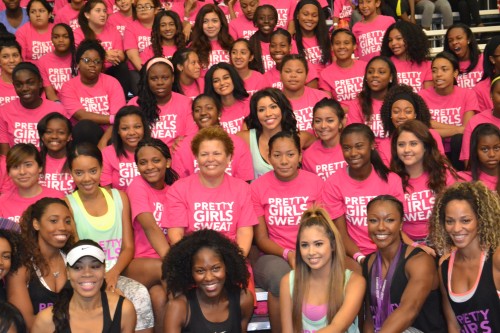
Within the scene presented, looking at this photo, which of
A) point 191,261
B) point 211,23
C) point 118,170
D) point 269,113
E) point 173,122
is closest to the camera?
point 191,261

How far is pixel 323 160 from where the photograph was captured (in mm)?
5973

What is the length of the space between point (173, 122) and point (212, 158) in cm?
125

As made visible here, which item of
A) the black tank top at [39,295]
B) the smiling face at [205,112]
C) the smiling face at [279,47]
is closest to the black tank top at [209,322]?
the black tank top at [39,295]

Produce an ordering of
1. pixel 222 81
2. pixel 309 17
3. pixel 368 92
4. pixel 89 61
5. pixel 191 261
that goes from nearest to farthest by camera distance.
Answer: pixel 191 261, pixel 222 81, pixel 368 92, pixel 89 61, pixel 309 17

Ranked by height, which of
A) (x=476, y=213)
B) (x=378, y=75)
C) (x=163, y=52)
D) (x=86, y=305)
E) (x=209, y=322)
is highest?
(x=163, y=52)

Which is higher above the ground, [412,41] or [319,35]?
[319,35]

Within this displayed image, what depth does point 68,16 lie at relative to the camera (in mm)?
8250

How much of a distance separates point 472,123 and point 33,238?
2975mm

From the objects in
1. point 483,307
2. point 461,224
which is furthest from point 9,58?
point 483,307

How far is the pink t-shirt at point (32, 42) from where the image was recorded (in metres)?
7.73

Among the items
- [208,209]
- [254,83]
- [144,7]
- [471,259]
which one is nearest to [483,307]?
[471,259]

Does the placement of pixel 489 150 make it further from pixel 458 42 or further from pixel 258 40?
pixel 258 40

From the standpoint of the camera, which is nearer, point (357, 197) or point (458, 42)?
point (357, 197)

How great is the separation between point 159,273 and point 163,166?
0.66 m
